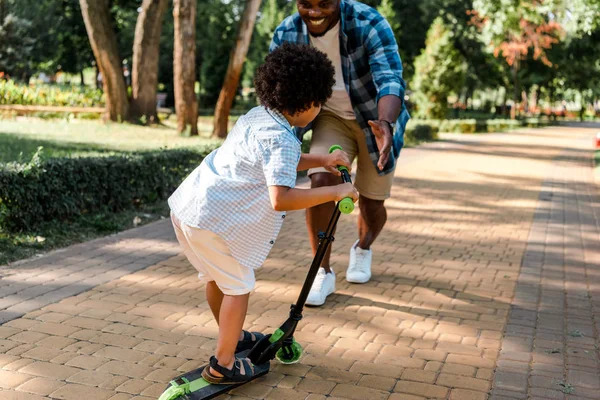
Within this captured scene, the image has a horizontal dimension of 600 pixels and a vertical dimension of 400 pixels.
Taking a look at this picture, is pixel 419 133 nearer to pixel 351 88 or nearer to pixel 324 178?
pixel 351 88

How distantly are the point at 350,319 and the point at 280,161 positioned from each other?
164 cm

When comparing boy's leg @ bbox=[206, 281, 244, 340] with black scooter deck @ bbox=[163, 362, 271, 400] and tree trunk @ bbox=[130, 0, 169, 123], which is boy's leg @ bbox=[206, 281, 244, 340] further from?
tree trunk @ bbox=[130, 0, 169, 123]

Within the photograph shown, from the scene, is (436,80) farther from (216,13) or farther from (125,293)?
(125,293)

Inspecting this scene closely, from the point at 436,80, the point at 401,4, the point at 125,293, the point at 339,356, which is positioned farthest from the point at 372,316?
the point at 401,4

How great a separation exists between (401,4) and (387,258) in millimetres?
37696

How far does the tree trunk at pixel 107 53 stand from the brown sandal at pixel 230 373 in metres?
13.3

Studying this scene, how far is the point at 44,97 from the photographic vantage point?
61.0 feet

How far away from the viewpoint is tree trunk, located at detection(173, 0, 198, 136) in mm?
13344

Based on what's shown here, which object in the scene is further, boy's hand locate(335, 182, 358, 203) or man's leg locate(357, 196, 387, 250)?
man's leg locate(357, 196, 387, 250)

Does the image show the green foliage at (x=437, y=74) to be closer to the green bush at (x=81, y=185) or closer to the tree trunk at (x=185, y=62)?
the tree trunk at (x=185, y=62)

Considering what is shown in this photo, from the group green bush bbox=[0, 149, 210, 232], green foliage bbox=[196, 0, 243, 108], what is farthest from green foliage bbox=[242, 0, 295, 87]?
green bush bbox=[0, 149, 210, 232]

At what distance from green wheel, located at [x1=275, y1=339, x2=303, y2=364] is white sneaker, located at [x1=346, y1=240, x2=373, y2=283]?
4.98 feet

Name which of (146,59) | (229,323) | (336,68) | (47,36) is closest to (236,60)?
(146,59)

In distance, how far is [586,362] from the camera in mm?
3418
